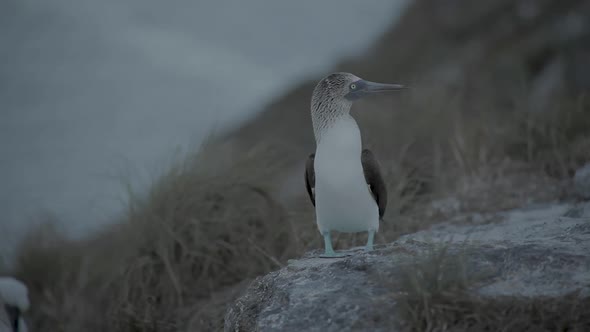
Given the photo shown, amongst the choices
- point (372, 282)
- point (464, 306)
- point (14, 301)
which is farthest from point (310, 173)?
point (14, 301)

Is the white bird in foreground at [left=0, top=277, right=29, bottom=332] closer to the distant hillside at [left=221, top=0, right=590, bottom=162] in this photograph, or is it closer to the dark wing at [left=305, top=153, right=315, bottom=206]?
the dark wing at [left=305, top=153, right=315, bottom=206]

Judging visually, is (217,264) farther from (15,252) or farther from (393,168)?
(15,252)

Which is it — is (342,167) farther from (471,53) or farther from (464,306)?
(471,53)

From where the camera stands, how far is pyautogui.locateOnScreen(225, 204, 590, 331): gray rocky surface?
3295 millimetres

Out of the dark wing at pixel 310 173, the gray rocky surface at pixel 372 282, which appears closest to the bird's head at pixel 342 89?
the dark wing at pixel 310 173

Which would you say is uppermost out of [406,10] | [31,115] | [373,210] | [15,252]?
[406,10]

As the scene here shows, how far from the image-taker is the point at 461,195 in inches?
267

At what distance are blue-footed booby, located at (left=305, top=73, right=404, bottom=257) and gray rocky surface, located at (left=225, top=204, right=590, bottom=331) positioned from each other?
0.91 feet

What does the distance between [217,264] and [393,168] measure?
1972 millimetres

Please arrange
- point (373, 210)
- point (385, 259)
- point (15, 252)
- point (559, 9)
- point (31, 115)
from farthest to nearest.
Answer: point (31, 115) < point (559, 9) < point (15, 252) < point (373, 210) < point (385, 259)

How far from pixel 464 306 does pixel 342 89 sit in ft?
5.24

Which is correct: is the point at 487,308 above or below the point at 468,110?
below

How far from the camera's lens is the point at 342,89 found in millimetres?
4211

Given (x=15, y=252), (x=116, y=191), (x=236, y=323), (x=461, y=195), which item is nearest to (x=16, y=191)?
(x=15, y=252)
